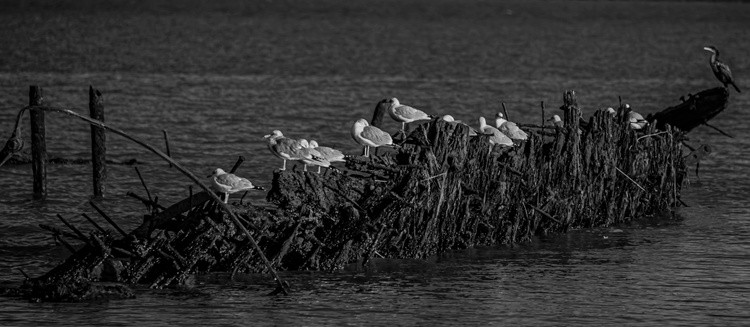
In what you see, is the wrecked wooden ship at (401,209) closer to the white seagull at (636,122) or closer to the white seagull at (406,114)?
the white seagull at (636,122)

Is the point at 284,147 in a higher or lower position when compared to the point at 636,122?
higher

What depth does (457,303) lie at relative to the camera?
17.0m

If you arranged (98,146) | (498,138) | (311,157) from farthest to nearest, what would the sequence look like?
(98,146) → (498,138) → (311,157)

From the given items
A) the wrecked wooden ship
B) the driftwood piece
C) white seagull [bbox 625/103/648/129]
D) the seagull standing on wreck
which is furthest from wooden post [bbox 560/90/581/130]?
the seagull standing on wreck

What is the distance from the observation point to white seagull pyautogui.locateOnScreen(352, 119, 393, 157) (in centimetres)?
1988

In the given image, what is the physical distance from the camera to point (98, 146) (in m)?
24.1

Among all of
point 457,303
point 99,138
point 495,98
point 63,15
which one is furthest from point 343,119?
point 63,15

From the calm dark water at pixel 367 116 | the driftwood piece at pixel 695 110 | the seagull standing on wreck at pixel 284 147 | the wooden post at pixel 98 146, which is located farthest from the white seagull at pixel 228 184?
the driftwood piece at pixel 695 110

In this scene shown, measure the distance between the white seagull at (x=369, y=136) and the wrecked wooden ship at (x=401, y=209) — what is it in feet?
1.37

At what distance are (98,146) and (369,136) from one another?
6.39 m

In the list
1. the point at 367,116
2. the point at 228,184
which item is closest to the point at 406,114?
the point at 228,184

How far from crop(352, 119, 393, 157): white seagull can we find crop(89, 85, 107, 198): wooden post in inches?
235

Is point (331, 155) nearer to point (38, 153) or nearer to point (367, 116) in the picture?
point (38, 153)

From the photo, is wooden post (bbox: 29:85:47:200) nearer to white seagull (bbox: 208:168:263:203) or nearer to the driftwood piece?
white seagull (bbox: 208:168:263:203)
